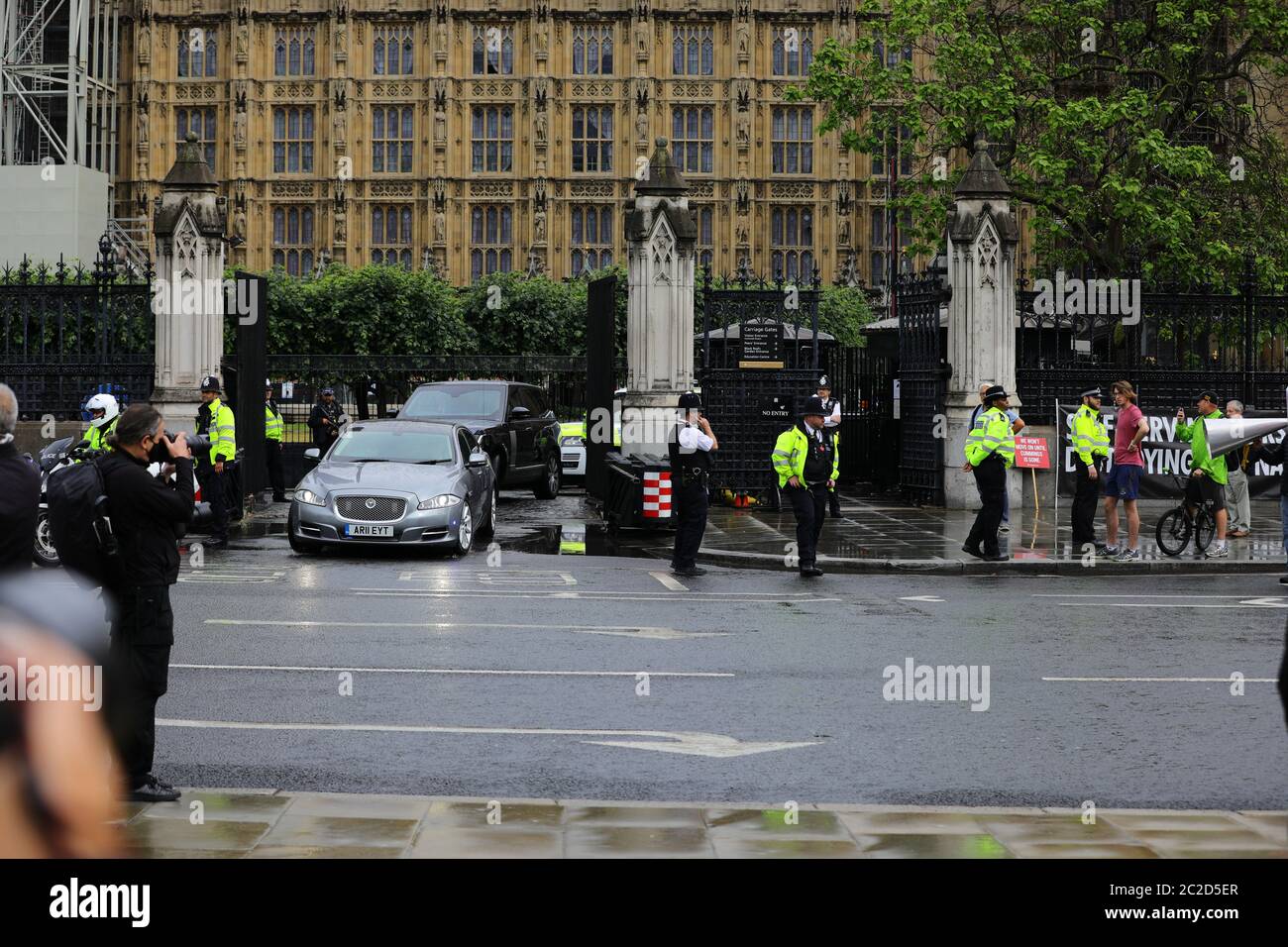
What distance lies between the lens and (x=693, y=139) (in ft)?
252

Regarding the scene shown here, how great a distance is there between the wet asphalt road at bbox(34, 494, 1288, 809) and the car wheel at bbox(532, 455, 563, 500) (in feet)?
37.3

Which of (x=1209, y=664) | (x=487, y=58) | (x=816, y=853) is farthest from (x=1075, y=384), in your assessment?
(x=487, y=58)

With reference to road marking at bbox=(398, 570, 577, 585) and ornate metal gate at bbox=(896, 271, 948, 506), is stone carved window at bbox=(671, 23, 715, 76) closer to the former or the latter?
ornate metal gate at bbox=(896, 271, 948, 506)

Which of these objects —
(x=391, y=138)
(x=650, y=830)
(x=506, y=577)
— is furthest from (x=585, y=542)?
A: (x=391, y=138)

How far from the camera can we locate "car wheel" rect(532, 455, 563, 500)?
27.2m

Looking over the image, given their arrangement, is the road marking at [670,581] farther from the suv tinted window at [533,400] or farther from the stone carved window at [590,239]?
the stone carved window at [590,239]

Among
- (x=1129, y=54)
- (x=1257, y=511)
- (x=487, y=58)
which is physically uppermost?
(x=487, y=58)

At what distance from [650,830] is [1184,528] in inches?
525

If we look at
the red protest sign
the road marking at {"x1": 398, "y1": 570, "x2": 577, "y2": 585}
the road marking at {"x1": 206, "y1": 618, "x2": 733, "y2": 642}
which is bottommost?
the road marking at {"x1": 398, "y1": 570, "x2": 577, "y2": 585}

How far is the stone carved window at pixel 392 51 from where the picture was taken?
252ft

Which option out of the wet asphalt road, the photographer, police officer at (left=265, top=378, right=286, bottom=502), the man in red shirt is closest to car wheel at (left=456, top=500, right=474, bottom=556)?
the wet asphalt road

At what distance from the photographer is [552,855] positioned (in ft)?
19.7
